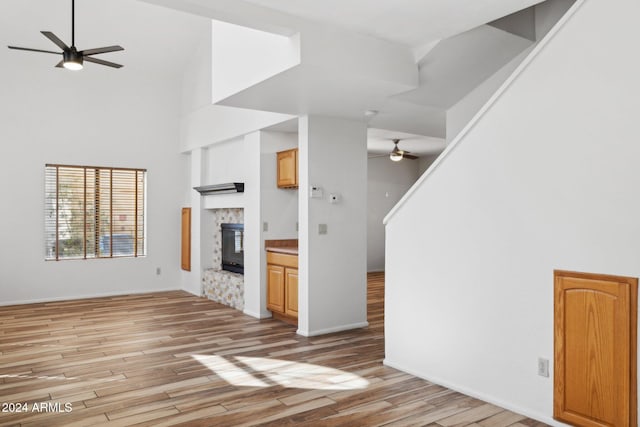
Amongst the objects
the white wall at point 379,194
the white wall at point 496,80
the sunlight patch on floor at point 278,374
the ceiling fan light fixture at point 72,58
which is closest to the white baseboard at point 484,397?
the sunlight patch on floor at point 278,374

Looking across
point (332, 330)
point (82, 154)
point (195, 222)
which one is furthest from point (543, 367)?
point (82, 154)

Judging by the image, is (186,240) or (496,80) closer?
(496,80)

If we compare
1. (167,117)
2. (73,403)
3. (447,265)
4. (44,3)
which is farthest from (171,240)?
(447,265)

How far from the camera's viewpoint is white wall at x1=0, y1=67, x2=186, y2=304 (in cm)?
714

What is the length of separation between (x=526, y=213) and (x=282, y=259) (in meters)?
3.32

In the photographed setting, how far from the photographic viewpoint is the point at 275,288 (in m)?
6.02

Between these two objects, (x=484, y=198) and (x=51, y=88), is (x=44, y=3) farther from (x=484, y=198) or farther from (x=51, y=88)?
(x=484, y=198)

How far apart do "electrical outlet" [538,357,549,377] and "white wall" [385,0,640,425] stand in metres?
0.04

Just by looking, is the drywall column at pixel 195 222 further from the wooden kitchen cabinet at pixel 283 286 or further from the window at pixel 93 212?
the wooden kitchen cabinet at pixel 283 286

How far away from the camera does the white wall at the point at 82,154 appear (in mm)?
7141

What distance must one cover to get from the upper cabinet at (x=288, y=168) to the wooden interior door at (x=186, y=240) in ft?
8.51

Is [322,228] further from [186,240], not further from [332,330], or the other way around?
[186,240]

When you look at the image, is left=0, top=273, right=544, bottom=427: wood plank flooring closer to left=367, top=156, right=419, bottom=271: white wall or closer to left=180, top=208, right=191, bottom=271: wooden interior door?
left=180, top=208, right=191, bottom=271: wooden interior door

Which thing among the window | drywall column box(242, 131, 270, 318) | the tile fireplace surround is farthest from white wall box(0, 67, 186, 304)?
drywall column box(242, 131, 270, 318)
